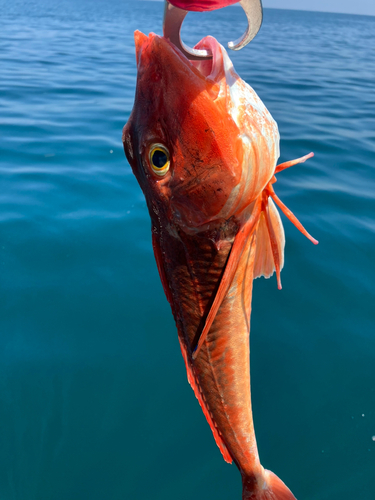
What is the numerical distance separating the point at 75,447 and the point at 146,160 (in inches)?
92.8

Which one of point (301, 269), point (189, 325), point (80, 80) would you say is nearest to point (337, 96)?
point (80, 80)

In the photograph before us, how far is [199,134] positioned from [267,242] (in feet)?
2.36

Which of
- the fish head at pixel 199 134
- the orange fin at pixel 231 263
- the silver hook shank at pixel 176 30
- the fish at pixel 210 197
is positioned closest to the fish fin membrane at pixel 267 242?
the fish at pixel 210 197

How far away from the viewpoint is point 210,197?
1.36 metres

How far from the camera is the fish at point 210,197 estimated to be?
4.23 ft

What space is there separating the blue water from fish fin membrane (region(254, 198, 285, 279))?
1.61 metres

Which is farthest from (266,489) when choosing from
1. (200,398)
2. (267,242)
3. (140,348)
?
(140,348)

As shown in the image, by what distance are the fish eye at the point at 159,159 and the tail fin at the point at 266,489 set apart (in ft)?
5.33

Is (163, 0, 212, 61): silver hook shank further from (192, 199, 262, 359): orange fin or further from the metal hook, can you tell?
(192, 199, 262, 359): orange fin

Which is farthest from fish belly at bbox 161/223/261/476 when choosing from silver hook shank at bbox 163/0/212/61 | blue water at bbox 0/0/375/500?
blue water at bbox 0/0/375/500

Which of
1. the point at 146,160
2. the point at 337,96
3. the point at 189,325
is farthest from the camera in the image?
the point at 337,96

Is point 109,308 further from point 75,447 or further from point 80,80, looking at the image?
point 80,80

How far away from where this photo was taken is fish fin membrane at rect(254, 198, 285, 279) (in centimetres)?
169

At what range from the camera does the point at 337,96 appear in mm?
10805
